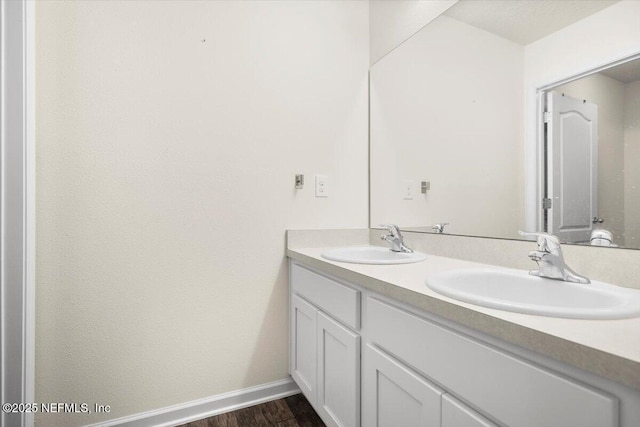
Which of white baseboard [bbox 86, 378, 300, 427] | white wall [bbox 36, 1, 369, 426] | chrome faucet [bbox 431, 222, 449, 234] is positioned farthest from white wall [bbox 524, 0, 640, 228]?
white baseboard [bbox 86, 378, 300, 427]

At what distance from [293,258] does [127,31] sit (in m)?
1.21

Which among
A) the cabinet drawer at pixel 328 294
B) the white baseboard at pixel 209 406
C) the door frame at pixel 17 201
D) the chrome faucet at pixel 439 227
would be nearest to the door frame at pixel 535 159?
the chrome faucet at pixel 439 227

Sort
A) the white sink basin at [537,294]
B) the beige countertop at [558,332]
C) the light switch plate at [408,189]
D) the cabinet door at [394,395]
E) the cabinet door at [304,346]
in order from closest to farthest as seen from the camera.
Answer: the beige countertop at [558,332], the white sink basin at [537,294], the cabinet door at [394,395], the cabinet door at [304,346], the light switch plate at [408,189]

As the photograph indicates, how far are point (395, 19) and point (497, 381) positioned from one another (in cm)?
173

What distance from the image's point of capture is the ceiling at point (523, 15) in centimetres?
95

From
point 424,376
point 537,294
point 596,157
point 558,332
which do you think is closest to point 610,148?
point 596,157

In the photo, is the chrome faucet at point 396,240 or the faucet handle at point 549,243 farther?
the chrome faucet at point 396,240

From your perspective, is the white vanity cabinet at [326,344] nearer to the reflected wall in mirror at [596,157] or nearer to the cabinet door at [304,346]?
the cabinet door at [304,346]

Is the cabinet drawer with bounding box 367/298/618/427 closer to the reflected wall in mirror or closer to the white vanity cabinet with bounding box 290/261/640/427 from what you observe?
the white vanity cabinet with bounding box 290/261/640/427

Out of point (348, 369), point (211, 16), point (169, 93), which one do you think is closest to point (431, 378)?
point (348, 369)

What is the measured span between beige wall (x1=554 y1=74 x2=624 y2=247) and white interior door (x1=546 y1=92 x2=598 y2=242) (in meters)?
0.01

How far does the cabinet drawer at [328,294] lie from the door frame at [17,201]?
997 mm

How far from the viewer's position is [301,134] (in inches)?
65.3

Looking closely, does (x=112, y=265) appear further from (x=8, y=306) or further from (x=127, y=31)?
(x=127, y=31)
